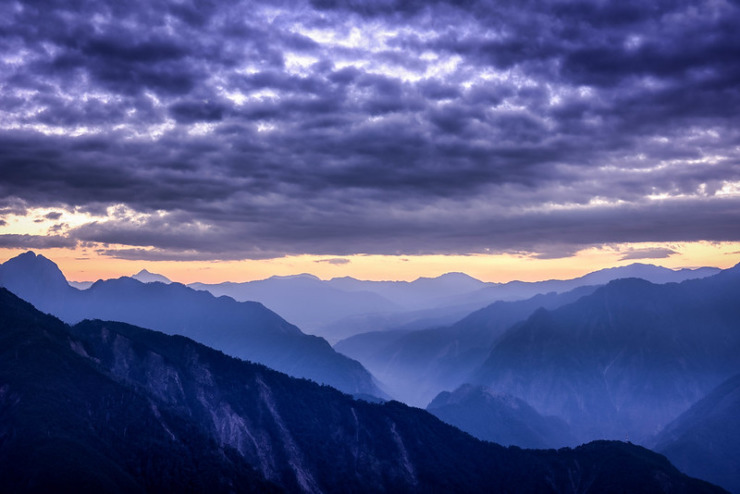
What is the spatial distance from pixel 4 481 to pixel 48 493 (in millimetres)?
20280

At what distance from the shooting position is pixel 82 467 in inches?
7854

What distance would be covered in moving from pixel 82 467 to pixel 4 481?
22552 millimetres

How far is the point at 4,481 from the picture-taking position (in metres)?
198

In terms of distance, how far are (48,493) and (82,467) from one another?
42.8ft

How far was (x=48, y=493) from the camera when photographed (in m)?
188
